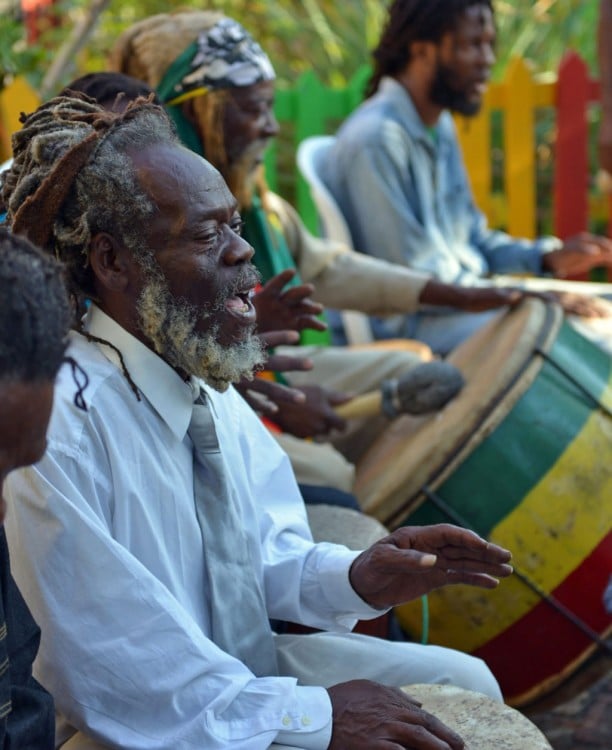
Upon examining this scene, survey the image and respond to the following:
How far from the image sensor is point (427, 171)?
16.1ft

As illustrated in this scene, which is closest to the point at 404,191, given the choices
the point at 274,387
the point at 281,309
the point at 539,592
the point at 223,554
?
the point at 281,309

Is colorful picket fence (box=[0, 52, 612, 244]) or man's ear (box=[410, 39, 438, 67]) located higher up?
man's ear (box=[410, 39, 438, 67])

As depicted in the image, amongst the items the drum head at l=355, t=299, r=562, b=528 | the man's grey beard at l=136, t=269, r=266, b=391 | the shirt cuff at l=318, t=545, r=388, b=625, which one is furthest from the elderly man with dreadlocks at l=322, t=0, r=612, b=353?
the man's grey beard at l=136, t=269, r=266, b=391

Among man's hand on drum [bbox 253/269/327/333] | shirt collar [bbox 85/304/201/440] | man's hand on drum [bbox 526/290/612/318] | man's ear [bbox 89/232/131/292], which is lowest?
man's hand on drum [bbox 526/290/612/318]

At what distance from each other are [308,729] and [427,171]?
3244 mm

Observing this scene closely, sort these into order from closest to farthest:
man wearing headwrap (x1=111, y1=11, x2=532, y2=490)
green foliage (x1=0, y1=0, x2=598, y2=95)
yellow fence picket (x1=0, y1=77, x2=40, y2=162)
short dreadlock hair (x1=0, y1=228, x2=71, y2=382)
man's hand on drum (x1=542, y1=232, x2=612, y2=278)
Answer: short dreadlock hair (x1=0, y1=228, x2=71, y2=382) < man wearing headwrap (x1=111, y1=11, x2=532, y2=490) < man's hand on drum (x1=542, y1=232, x2=612, y2=278) < yellow fence picket (x1=0, y1=77, x2=40, y2=162) < green foliage (x1=0, y1=0, x2=598, y2=95)

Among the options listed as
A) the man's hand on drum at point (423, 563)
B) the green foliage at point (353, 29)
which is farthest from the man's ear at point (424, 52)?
the green foliage at point (353, 29)

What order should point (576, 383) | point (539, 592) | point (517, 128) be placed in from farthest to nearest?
point (517, 128) → point (576, 383) → point (539, 592)

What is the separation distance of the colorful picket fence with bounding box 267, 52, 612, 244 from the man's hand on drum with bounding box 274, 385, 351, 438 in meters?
3.32

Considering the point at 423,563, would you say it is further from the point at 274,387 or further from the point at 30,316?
the point at 274,387

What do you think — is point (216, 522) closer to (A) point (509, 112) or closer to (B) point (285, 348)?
(B) point (285, 348)

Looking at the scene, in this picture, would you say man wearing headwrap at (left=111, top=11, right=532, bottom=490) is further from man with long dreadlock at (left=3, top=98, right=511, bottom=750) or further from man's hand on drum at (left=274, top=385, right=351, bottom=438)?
man with long dreadlock at (left=3, top=98, right=511, bottom=750)

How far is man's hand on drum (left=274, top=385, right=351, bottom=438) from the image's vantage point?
11.6ft

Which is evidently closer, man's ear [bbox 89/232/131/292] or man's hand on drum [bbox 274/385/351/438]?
man's ear [bbox 89/232/131/292]
